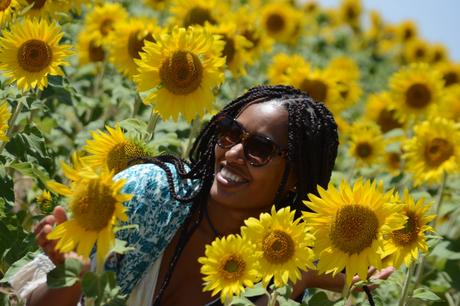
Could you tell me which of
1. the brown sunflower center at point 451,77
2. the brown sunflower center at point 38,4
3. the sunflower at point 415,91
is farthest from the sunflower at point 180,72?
the brown sunflower center at point 451,77

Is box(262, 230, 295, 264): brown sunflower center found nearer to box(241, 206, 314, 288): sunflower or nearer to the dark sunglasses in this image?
box(241, 206, 314, 288): sunflower

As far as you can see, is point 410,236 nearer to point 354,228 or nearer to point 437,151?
point 354,228

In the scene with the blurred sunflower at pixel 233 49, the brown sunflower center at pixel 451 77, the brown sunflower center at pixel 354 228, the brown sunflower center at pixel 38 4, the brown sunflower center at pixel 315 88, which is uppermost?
the brown sunflower center at pixel 38 4

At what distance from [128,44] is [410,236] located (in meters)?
1.61

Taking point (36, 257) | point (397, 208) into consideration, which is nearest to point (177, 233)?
point (36, 257)

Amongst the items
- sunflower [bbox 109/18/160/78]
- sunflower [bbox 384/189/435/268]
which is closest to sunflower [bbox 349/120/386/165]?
sunflower [bbox 109/18/160/78]

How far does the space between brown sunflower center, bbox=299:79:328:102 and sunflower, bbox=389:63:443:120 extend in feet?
1.44

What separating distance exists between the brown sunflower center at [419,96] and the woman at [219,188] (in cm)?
213

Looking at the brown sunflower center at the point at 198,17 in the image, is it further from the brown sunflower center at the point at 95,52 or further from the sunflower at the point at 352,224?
the sunflower at the point at 352,224

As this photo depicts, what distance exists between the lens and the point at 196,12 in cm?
418

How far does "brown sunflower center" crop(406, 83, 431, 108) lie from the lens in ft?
15.2

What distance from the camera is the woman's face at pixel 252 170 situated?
→ 2359 millimetres

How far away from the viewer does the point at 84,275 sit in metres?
1.84

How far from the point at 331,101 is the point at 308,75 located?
0.15m
